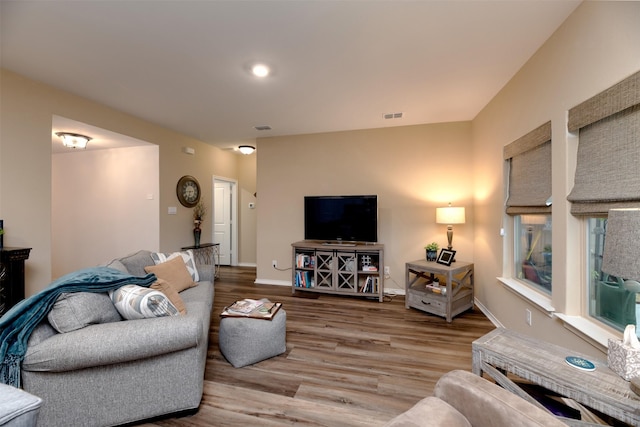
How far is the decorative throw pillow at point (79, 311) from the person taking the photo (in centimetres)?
139

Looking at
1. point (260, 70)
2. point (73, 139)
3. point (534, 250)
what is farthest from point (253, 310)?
point (73, 139)

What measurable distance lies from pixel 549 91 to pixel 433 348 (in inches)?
90.0

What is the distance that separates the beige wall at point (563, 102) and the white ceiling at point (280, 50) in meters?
0.19

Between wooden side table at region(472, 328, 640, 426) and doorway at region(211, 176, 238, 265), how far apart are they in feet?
17.1

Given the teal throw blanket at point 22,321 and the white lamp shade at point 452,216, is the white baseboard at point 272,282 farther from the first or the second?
the teal throw blanket at point 22,321

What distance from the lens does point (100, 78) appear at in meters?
2.54

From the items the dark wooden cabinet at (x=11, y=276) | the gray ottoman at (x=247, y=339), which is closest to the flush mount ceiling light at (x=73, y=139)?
the dark wooden cabinet at (x=11, y=276)

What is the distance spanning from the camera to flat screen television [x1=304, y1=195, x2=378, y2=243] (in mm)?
3729

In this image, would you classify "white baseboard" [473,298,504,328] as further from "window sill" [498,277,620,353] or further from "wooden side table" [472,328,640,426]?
"wooden side table" [472,328,640,426]

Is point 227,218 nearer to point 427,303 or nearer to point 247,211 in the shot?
point 247,211

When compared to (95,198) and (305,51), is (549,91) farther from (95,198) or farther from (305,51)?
(95,198)


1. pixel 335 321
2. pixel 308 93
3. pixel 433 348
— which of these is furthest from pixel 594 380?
pixel 308 93

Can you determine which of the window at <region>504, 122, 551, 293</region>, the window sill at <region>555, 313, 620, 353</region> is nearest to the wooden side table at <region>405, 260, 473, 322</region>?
the window at <region>504, 122, 551, 293</region>

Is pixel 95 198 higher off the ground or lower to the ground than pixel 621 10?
lower
